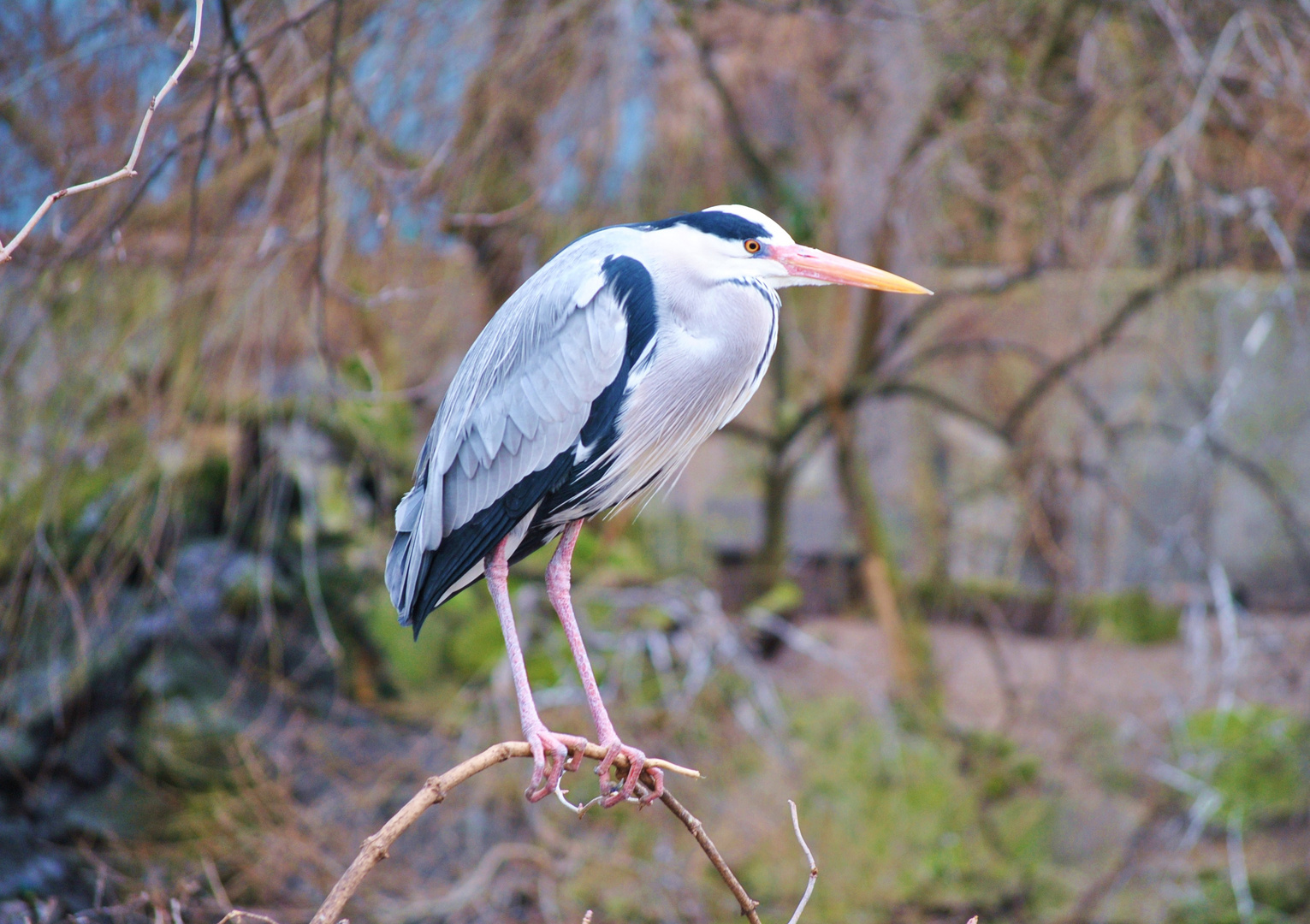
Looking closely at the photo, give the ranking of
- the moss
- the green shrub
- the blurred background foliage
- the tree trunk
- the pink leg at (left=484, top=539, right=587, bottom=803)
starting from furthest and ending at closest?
the moss, the tree trunk, the green shrub, the blurred background foliage, the pink leg at (left=484, top=539, right=587, bottom=803)

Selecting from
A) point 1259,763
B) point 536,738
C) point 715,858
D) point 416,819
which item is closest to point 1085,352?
point 1259,763

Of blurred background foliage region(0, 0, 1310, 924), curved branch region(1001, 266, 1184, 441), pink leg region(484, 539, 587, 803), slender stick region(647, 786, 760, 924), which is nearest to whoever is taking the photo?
slender stick region(647, 786, 760, 924)

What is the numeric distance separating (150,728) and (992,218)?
15.6 feet

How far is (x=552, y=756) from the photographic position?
6.83 feet

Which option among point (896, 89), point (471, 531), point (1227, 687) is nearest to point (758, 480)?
point (896, 89)

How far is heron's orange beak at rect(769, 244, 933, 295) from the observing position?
1973 millimetres

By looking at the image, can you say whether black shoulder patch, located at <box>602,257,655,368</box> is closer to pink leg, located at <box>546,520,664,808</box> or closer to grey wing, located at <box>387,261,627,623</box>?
grey wing, located at <box>387,261,627,623</box>

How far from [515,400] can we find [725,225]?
0.53m

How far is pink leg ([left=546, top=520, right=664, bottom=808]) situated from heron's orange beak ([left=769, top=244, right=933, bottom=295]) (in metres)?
0.78

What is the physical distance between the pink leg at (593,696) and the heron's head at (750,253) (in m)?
0.71

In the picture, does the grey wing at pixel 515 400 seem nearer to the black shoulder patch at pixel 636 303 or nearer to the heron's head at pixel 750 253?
the black shoulder patch at pixel 636 303

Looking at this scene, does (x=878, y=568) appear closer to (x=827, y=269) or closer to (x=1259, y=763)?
(x=1259, y=763)

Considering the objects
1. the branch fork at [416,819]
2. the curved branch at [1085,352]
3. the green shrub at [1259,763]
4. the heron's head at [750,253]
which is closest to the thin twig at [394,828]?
the branch fork at [416,819]

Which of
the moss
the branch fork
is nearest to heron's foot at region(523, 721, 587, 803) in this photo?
the branch fork
